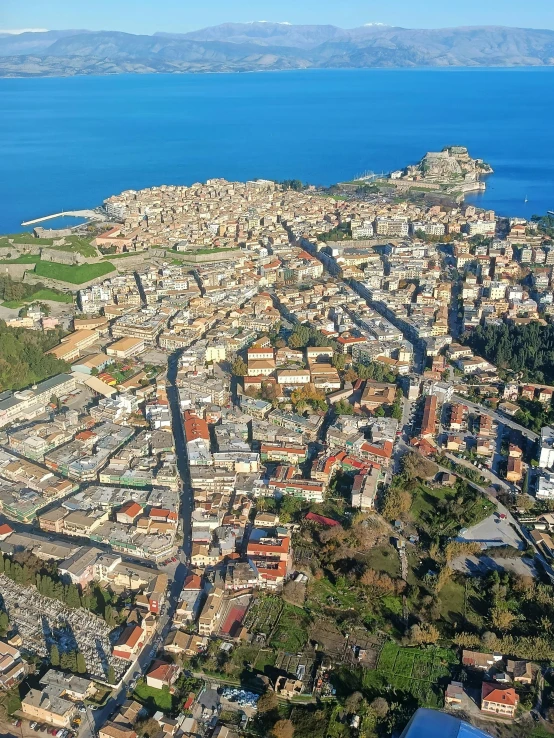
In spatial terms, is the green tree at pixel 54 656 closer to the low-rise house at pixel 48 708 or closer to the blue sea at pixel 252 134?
the low-rise house at pixel 48 708

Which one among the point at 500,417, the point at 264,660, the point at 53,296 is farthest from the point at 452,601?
the point at 53,296

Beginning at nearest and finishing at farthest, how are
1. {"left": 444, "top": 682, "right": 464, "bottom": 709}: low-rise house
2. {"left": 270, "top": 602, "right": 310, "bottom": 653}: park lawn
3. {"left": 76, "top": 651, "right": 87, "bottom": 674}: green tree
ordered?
1. {"left": 444, "top": 682, "right": 464, "bottom": 709}: low-rise house
2. {"left": 76, "top": 651, "right": 87, "bottom": 674}: green tree
3. {"left": 270, "top": 602, "right": 310, "bottom": 653}: park lawn

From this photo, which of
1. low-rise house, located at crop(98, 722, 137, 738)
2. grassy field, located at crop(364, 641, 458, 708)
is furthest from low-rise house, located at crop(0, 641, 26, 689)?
grassy field, located at crop(364, 641, 458, 708)

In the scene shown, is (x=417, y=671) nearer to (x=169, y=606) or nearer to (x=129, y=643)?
(x=169, y=606)

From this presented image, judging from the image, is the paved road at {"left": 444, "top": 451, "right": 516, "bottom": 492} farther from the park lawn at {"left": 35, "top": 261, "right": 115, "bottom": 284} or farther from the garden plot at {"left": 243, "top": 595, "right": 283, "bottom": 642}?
the park lawn at {"left": 35, "top": 261, "right": 115, "bottom": 284}

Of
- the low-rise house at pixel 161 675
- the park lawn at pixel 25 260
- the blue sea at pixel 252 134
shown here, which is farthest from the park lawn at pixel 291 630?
the blue sea at pixel 252 134

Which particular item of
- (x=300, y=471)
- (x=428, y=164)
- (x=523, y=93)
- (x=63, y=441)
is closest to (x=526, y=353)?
(x=300, y=471)

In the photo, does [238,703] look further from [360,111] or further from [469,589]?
[360,111]
